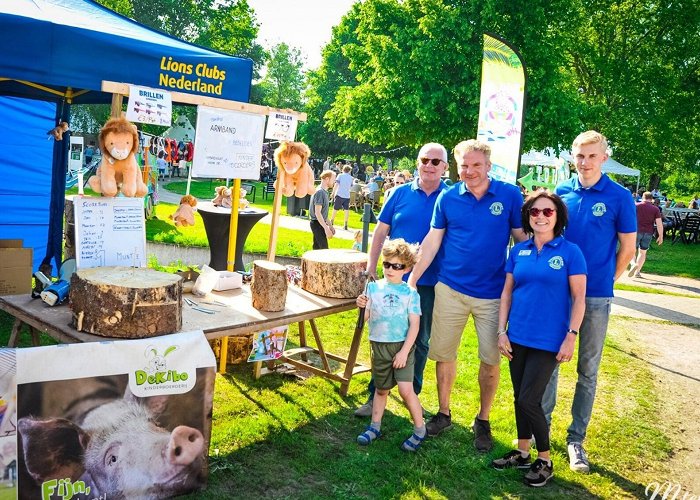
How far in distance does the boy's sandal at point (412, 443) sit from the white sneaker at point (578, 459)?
0.99 meters

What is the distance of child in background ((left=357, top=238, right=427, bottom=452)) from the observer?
386 centimetres

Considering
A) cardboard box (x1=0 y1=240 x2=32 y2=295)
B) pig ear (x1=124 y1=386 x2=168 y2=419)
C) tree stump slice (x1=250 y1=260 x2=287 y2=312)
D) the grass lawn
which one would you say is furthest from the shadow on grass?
cardboard box (x1=0 y1=240 x2=32 y2=295)

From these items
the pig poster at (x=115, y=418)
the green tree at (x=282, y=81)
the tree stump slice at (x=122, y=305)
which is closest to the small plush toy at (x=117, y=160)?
the tree stump slice at (x=122, y=305)

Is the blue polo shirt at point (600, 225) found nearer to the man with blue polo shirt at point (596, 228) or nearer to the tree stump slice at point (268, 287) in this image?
the man with blue polo shirt at point (596, 228)

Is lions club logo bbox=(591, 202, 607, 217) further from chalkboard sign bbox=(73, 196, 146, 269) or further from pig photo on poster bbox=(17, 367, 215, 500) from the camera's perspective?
chalkboard sign bbox=(73, 196, 146, 269)

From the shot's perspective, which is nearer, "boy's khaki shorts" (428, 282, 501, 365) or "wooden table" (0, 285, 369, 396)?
"wooden table" (0, 285, 369, 396)

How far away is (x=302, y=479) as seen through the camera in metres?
3.62

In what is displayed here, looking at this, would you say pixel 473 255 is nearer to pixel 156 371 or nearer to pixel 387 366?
pixel 387 366

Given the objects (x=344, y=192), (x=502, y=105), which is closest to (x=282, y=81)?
(x=344, y=192)

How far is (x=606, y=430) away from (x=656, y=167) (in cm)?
2608

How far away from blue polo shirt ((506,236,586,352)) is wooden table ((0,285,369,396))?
141cm

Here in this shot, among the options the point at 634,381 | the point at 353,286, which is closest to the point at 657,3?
the point at 634,381

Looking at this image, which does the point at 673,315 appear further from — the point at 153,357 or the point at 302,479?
the point at 153,357

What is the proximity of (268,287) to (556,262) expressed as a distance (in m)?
1.80
